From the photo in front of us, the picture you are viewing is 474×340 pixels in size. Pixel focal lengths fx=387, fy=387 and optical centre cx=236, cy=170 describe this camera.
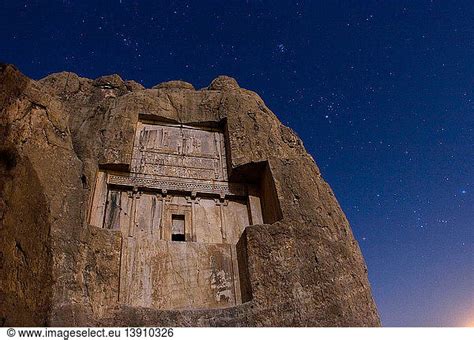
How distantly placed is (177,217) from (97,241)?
2.64m

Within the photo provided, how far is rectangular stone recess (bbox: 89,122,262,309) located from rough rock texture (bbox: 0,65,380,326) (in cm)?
57

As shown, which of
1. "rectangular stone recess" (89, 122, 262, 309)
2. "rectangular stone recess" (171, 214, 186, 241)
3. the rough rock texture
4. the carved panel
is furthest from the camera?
the carved panel

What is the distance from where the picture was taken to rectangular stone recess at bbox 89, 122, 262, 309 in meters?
8.47

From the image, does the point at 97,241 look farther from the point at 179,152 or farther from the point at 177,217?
the point at 179,152

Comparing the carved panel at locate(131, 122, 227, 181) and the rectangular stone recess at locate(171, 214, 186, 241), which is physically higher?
the carved panel at locate(131, 122, 227, 181)

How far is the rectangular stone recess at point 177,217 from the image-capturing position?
8.47 meters

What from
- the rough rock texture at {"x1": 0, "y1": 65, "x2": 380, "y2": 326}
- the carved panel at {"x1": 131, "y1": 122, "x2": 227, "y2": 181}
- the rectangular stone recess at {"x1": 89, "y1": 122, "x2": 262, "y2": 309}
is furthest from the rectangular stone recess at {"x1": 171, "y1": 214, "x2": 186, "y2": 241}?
the rough rock texture at {"x1": 0, "y1": 65, "x2": 380, "y2": 326}

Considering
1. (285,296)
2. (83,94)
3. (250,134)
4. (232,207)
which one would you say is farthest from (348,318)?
(83,94)

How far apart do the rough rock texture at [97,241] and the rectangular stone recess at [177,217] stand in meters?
0.57

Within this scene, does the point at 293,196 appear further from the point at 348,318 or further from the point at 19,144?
the point at 19,144

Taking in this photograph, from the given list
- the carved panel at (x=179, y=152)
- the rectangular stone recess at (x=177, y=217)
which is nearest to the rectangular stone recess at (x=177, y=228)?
the rectangular stone recess at (x=177, y=217)

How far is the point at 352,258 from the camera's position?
8906mm

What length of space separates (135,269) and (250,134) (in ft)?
17.3

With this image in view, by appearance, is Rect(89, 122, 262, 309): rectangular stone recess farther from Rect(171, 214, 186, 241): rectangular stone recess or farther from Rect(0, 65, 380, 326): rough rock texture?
Rect(0, 65, 380, 326): rough rock texture
